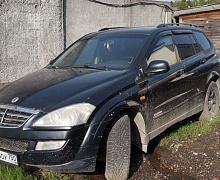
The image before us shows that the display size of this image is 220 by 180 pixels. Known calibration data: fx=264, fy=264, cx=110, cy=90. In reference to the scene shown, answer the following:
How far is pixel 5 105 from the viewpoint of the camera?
2.64m

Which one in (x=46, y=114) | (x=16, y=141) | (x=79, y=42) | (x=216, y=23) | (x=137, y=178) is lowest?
(x=137, y=178)

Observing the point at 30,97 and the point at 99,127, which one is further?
the point at 30,97

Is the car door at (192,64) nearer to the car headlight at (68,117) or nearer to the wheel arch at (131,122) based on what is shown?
the wheel arch at (131,122)

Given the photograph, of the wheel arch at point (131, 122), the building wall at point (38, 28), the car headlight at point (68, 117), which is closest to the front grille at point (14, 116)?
the car headlight at point (68, 117)

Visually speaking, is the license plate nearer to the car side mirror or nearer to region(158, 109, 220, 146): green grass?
the car side mirror

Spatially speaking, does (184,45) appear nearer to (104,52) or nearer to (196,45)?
(196,45)

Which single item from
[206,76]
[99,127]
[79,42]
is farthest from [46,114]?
[206,76]

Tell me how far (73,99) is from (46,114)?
0.96 feet

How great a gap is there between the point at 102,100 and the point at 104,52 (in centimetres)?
130

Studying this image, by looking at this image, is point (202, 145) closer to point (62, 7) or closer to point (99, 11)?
point (62, 7)

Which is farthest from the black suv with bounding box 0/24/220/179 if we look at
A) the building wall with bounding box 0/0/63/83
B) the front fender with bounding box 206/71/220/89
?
the building wall with bounding box 0/0/63/83

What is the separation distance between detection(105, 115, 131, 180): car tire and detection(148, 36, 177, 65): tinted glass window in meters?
1.10

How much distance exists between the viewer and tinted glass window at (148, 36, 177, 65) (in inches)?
142

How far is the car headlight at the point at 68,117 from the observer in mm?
2412
